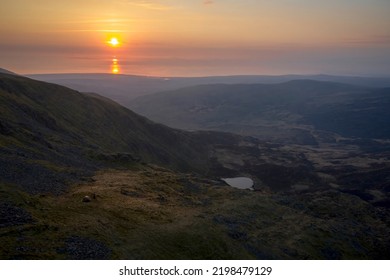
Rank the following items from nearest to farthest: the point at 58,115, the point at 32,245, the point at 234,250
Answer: the point at 32,245
the point at 234,250
the point at 58,115

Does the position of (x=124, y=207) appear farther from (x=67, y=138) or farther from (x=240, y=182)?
(x=240, y=182)

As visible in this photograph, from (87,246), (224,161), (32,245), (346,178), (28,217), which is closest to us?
(32,245)

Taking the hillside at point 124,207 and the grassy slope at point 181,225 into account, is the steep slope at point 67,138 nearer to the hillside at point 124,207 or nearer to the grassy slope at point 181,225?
the hillside at point 124,207

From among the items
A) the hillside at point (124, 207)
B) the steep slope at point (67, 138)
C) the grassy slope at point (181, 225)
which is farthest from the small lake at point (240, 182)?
the grassy slope at point (181, 225)

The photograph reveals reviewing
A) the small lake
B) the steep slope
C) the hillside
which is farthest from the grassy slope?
the small lake

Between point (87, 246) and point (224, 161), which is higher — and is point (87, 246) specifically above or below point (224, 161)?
above

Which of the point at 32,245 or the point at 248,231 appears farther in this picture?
the point at 248,231

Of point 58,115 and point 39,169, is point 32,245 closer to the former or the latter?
point 39,169
